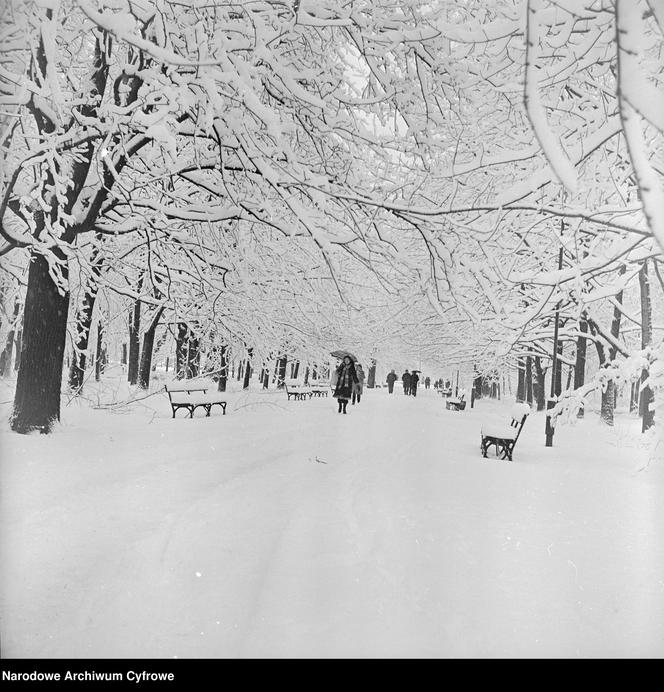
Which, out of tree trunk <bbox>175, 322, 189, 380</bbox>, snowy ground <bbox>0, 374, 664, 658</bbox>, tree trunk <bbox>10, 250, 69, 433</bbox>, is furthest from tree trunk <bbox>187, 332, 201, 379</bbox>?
snowy ground <bbox>0, 374, 664, 658</bbox>

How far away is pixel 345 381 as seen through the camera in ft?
55.4

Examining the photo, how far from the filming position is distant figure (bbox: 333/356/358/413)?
1630 cm

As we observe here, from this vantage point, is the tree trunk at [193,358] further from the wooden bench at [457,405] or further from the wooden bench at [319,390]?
the wooden bench at [457,405]

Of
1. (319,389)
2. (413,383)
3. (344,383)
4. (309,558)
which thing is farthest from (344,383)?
(413,383)

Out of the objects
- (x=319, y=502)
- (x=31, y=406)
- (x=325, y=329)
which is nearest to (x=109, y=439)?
(x=31, y=406)

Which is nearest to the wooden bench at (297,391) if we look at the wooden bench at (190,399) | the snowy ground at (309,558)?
the wooden bench at (190,399)

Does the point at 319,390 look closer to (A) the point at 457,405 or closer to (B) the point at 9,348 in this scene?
(A) the point at 457,405

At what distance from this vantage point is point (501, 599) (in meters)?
3.15

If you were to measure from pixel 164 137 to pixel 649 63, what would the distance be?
427 cm

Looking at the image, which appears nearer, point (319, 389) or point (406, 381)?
point (319, 389)

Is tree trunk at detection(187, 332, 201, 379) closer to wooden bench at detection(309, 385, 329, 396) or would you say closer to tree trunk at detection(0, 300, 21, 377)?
tree trunk at detection(0, 300, 21, 377)

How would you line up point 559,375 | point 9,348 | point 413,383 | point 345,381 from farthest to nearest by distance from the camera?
point 413,383
point 9,348
point 559,375
point 345,381

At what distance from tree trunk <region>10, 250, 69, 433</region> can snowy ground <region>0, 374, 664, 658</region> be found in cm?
64
